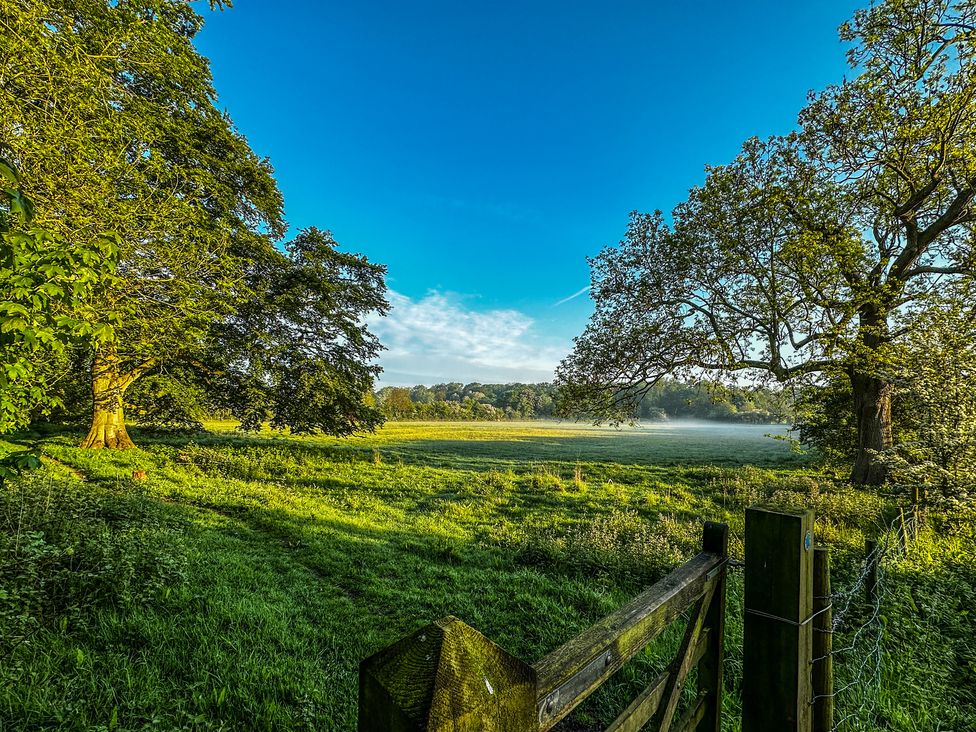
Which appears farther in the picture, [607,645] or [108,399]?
[108,399]

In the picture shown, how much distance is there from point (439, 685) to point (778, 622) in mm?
2206

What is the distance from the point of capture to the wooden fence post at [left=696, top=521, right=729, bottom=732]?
2.55 m

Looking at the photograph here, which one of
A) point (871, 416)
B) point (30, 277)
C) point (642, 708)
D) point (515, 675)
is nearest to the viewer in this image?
point (515, 675)

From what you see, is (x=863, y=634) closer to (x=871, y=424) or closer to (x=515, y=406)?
(x=871, y=424)

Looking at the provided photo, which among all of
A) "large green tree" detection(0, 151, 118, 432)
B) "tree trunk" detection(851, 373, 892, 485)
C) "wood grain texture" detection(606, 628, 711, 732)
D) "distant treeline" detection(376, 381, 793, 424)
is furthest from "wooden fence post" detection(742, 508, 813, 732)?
"distant treeline" detection(376, 381, 793, 424)

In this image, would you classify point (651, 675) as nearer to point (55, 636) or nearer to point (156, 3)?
point (55, 636)

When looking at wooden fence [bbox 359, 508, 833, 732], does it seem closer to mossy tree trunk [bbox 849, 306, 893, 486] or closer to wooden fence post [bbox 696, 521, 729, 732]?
wooden fence post [bbox 696, 521, 729, 732]

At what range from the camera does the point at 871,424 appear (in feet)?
41.3

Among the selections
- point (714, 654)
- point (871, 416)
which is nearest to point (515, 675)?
point (714, 654)

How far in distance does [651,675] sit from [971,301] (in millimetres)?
13856

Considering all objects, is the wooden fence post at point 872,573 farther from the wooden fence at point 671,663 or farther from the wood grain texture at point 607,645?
the wood grain texture at point 607,645

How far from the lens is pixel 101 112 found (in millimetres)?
9312

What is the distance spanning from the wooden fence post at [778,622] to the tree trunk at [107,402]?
16.1m

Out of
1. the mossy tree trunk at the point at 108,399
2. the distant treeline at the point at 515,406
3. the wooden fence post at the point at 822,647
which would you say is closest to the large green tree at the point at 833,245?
the wooden fence post at the point at 822,647
